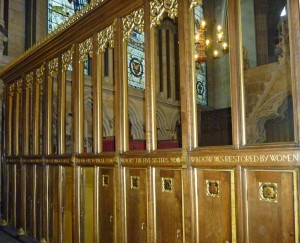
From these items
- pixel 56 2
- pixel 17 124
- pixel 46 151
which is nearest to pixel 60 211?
pixel 46 151

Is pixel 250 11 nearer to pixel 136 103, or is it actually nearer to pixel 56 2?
pixel 136 103

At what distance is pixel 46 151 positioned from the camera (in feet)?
14.8

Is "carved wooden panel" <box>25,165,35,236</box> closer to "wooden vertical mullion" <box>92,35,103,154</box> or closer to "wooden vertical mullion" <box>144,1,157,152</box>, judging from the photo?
"wooden vertical mullion" <box>92,35,103,154</box>

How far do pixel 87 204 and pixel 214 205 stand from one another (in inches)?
70.8

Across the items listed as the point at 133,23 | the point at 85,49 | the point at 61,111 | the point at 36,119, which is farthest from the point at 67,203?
the point at 133,23

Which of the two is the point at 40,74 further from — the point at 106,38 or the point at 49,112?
the point at 106,38

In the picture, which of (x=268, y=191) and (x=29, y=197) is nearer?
(x=268, y=191)

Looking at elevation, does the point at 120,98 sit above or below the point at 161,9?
below

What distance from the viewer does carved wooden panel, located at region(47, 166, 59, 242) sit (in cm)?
417

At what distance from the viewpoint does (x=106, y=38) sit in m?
3.51

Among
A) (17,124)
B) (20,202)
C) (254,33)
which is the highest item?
(254,33)

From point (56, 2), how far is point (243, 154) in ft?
25.2

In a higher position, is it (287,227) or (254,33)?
(254,33)

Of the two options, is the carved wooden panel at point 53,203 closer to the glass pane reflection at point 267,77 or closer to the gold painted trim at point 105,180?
the gold painted trim at point 105,180
